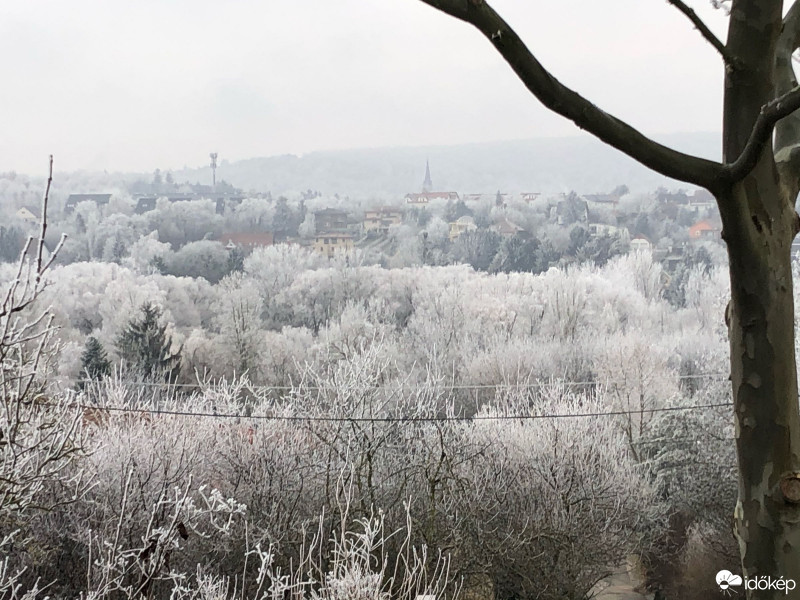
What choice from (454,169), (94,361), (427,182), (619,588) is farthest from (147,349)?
(454,169)

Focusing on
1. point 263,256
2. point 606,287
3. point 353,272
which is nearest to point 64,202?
point 263,256

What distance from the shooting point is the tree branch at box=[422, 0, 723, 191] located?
107 cm

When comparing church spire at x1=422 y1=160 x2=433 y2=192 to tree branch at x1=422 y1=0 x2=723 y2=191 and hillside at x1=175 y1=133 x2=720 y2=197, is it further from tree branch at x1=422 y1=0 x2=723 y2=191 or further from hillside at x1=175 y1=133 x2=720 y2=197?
tree branch at x1=422 y1=0 x2=723 y2=191

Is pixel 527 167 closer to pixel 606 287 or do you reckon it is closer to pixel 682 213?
pixel 682 213

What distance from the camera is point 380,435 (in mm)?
9148

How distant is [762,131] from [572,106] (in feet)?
0.80

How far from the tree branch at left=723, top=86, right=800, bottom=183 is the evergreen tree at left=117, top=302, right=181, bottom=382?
57.3ft

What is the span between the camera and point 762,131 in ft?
3.64

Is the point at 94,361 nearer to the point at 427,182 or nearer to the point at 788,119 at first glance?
the point at 788,119

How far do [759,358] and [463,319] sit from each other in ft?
68.1

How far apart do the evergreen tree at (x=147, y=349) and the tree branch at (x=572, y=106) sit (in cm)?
1744

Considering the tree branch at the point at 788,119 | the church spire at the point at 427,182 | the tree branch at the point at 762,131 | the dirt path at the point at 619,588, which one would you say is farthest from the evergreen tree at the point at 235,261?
the tree branch at the point at 762,131

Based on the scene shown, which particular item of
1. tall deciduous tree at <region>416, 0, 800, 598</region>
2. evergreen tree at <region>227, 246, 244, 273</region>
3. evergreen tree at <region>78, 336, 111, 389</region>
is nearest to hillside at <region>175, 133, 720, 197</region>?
evergreen tree at <region>227, 246, 244, 273</region>

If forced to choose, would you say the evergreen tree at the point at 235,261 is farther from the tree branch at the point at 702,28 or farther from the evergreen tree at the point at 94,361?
the tree branch at the point at 702,28
